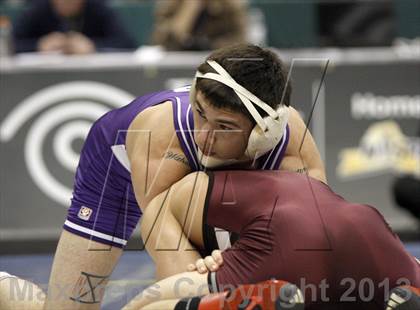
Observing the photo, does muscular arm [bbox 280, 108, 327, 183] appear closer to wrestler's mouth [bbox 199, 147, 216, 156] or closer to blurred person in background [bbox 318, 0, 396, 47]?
wrestler's mouth [bbox 199, 147, 216, 156]

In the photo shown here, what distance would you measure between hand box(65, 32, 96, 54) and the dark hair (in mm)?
3619

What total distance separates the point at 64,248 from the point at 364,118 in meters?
3.10

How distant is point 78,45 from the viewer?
6.99m

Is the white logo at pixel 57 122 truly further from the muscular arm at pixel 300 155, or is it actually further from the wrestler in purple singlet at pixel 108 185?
the muscular arm at pixel 300 155

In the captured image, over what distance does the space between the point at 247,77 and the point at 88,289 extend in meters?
1.18

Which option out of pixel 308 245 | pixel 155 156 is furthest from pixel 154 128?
pixel 308 245

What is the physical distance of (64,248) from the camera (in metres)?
4.05

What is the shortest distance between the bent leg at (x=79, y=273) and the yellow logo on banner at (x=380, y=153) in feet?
9.42

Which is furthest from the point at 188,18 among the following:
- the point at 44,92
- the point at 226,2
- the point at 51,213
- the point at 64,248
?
the point at 64,248

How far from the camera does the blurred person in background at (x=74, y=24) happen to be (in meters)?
7.41

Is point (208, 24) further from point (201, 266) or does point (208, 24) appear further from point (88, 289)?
point (201, 266)

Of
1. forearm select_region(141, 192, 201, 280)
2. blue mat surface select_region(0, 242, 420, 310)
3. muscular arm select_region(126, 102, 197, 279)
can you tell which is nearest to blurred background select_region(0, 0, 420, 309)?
blue mat surface select_region(0, 242, 420, 310)

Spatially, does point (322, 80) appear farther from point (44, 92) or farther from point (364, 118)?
point (44, 92)

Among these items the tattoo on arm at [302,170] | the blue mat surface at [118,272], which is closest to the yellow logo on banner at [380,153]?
the blue mat surface at [118,272]
